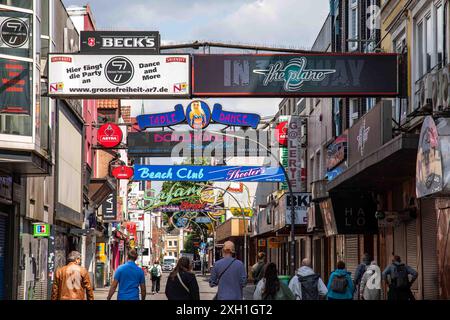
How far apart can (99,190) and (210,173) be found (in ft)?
18.3

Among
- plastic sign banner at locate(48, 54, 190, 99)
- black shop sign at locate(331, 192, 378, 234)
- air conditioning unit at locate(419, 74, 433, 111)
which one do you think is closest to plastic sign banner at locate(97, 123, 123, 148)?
black shop sign at locate(331, 192, 378, 234)

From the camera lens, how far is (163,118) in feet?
135

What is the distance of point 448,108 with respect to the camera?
16672mm

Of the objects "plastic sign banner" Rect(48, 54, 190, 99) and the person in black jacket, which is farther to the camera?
"plastic sign banner" Rect(48, 54, 190, 99)

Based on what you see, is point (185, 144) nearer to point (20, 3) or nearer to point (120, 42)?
point (120, 42)

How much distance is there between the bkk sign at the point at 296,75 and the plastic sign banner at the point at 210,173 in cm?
2203

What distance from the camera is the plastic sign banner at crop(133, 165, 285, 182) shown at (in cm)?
4597

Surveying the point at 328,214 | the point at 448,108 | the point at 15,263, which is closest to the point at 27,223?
the point at 15,263

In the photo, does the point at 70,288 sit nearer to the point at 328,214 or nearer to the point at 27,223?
the point at 27,223

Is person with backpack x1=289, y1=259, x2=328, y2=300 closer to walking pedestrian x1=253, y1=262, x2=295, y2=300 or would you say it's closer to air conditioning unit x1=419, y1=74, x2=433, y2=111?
walking pedestrian x1=253, y1=262, x2=295, y2=300

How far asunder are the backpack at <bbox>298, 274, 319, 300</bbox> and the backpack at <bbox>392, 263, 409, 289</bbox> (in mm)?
3547

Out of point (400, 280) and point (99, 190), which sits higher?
point (99, 190)

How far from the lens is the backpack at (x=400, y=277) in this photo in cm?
2100

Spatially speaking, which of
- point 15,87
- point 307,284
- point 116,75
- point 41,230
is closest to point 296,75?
point 116,75
